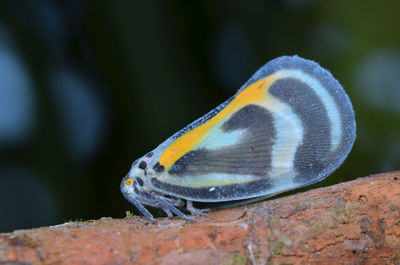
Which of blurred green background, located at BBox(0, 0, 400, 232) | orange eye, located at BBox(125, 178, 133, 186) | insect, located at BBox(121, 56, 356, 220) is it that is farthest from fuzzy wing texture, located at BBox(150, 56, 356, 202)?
blurred green background, located at BBox(0, 0, 400, 232)

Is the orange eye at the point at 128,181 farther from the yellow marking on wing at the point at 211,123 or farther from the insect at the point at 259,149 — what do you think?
the yellow marking on wing at the point at 211,123

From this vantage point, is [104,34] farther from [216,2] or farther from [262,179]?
[262,179]

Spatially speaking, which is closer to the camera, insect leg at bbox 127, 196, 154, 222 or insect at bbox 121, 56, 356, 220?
insect leg at bbox 127, 196, 154, 222

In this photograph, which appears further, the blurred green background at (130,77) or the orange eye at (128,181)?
→ the blurred green background at (130,77)

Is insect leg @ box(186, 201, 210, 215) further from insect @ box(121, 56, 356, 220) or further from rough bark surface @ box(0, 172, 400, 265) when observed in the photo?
rough bark surface @ box(0, 172, 400, 265)

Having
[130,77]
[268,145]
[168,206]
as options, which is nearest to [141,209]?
[168,206]

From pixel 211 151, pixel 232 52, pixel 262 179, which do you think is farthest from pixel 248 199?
pixel 232 52

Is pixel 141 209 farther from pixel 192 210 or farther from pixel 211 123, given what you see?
pixel 211 123

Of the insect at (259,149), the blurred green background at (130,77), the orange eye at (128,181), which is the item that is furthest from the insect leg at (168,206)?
the blurred green background at (130,77)
